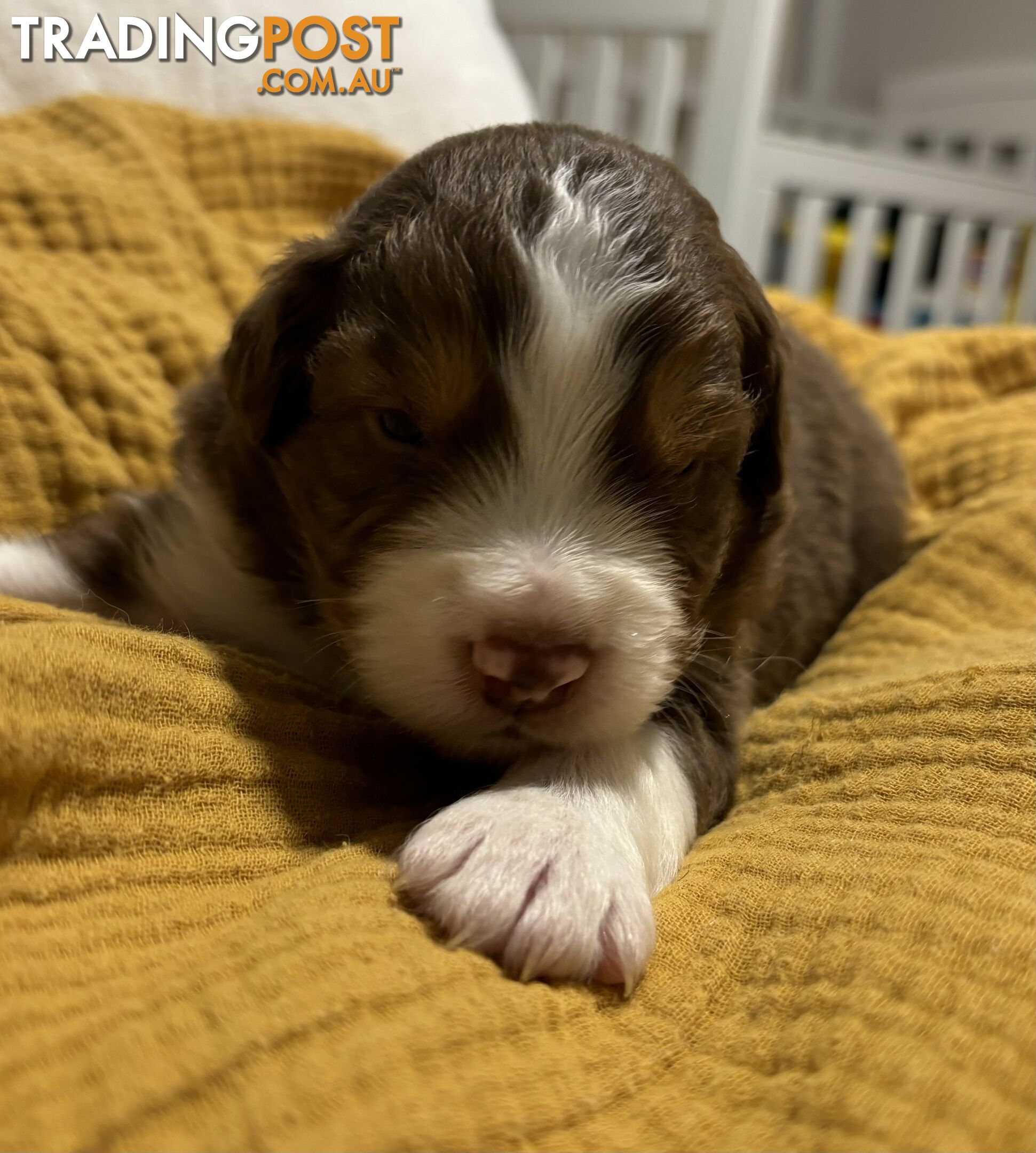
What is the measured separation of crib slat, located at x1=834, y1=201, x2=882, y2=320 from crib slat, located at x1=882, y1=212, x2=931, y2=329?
5.0 inches

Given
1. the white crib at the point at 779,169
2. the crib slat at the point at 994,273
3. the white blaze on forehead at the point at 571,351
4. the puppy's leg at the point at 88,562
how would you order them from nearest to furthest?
the white blaze on forehead at the point at 571,351 < the puppy's leg at the point at 88,562 < the white crib at the point at 779,169 < the crib slat at the point at 994,273

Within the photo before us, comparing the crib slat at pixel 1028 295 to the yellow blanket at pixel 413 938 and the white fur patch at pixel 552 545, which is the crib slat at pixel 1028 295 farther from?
the white fur patch at pixel 552 545

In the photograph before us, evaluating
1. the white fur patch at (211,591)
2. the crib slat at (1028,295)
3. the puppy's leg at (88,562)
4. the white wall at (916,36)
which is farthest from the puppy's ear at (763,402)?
the white wall at (916,36)

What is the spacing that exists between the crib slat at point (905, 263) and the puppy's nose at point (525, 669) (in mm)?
4456

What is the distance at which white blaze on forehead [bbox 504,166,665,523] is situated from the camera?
4.84 ft

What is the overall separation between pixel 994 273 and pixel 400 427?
5012 mm

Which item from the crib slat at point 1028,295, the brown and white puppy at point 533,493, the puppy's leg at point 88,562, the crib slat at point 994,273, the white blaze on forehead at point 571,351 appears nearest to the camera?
the brown and white puppy at point 533,493

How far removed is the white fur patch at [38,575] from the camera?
6.73ft

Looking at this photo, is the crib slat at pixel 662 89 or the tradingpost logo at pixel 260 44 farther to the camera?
the crib slat at pixel 662 89

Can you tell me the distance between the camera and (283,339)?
174cm

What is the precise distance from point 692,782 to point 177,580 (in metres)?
1.09

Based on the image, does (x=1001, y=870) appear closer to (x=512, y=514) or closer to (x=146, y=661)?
(x=512, y=514)

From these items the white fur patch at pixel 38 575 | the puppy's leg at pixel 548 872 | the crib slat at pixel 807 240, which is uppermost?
the crib slat at pixel 807 240

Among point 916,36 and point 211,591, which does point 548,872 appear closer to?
point 211,591
